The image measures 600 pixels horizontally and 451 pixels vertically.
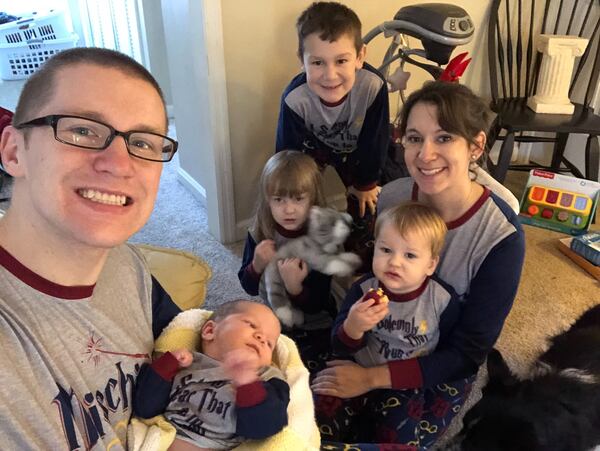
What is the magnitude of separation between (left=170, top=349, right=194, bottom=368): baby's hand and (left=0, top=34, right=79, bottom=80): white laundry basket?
413 cm

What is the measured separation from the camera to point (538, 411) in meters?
1.17

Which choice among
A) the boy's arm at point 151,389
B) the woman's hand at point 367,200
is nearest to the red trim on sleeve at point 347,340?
the boy's arm at point 151,389

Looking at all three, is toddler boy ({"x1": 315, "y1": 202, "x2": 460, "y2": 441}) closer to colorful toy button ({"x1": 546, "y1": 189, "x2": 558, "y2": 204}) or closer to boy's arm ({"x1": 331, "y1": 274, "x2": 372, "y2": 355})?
boy's arm ({"x1": 331, "y1": 274, "x2": 372, "y2": 355})

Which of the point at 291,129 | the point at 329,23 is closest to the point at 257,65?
the point at 291,129

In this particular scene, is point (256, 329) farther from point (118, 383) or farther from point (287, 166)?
point (287, 166)

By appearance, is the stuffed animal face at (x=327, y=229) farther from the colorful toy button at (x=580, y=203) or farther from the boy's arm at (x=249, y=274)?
the colorful toy button at (x=580, y=203)

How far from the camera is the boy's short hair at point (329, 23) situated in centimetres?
172

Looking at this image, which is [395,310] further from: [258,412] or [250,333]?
[258,412]

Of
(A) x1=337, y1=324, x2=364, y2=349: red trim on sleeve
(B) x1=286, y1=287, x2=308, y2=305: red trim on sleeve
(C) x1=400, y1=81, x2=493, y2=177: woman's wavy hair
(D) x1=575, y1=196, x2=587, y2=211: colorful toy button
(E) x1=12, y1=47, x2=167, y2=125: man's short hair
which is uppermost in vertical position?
(E) x1=12, y1=47, x2=167, y2=125: man's short hair

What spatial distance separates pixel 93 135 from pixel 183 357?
1.55ft

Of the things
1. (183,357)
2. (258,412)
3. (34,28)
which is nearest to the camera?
(258,412)

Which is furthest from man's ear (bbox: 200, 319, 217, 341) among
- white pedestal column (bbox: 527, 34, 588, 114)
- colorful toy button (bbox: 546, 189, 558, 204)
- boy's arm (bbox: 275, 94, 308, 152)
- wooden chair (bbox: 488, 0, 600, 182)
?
white pedestal column (bbox: 527, 34, 588, 114)

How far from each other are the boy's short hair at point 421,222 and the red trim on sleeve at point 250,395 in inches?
19.7

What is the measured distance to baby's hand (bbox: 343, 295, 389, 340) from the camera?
124 cm
